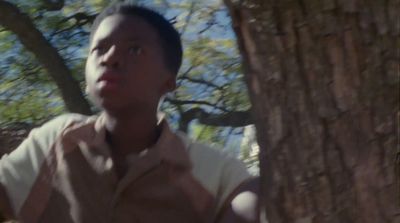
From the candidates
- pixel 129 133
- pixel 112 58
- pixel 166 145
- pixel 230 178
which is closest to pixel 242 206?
pixel 230 178

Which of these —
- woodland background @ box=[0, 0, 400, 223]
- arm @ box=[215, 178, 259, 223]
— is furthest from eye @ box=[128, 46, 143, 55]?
woodland background @ box=[0, 0, 400, 223]

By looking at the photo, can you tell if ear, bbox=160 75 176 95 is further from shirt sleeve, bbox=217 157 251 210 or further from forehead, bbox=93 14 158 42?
shirt sleeve, bbox=217 157 251 210

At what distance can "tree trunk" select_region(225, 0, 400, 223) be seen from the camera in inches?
66.8

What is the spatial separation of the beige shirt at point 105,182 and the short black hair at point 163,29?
0.27 meters

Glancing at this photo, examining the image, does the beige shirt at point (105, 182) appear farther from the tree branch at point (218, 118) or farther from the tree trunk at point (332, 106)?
the tree branch at point (218, 118)

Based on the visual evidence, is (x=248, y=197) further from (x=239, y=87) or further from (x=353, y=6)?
(x=239, y=87)

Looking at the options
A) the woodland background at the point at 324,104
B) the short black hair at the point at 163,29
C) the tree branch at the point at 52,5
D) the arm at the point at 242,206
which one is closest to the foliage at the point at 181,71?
the tree branch at the point at 52,5

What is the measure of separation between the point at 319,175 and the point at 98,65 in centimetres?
102

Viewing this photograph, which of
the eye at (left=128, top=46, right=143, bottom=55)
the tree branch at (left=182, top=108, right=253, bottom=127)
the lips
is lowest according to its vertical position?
the tree branch at (left=182, top=108, right=253, bottom=127)

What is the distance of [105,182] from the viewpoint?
2.57 metres

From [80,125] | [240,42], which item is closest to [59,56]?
[80,125]

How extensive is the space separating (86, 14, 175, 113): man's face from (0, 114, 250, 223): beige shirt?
0.43 ft

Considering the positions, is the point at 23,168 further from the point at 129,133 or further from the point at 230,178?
the point at 230,178

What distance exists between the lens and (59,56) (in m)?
4.60
